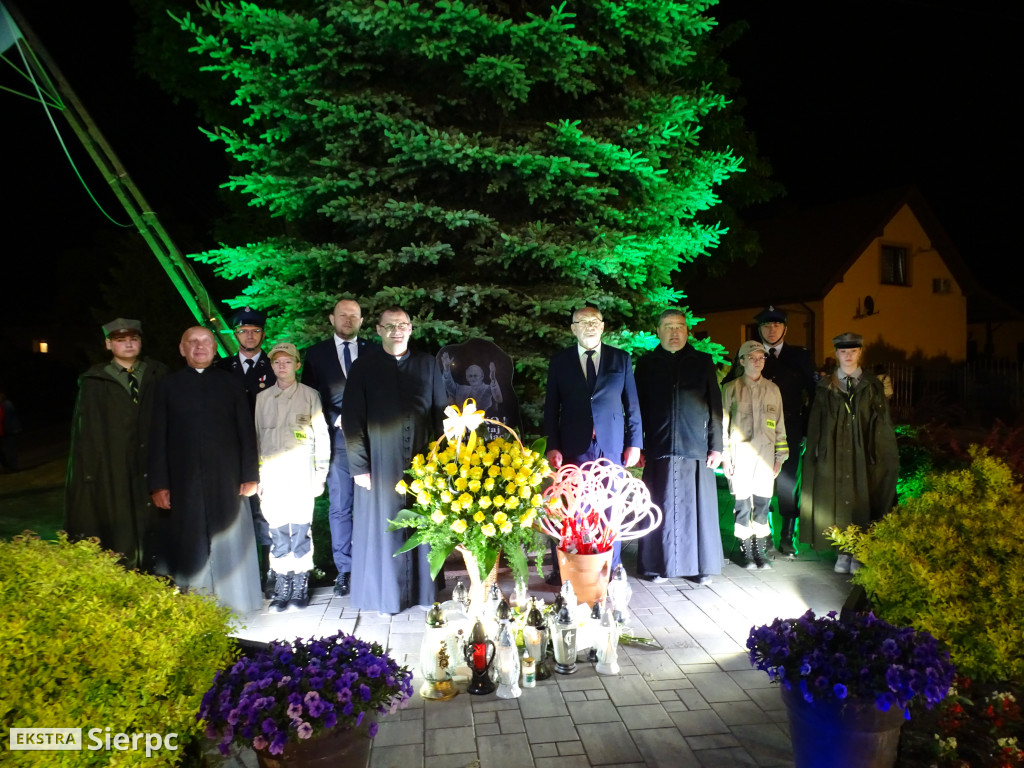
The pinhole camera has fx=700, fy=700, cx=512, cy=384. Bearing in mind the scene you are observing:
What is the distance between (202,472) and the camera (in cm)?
554

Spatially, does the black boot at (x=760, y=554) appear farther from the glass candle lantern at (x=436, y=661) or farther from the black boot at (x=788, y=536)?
the glass candle lantern at (x=436, y=661)

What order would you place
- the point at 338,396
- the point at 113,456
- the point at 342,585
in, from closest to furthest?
the point at 113,456, the point at 342,585, the point at 338,396

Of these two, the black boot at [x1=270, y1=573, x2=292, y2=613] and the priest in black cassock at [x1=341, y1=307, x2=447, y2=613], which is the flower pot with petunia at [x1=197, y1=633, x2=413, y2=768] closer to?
the priest in black cassock at [x1=341, y1=307, x2=447, y2=613]

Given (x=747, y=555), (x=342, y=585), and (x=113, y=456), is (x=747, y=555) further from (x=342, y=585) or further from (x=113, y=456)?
(x=113, y=456)

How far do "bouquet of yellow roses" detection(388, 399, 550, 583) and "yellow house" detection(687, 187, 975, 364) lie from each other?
23.5m

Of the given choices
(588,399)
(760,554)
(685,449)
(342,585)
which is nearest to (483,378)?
(588,399)

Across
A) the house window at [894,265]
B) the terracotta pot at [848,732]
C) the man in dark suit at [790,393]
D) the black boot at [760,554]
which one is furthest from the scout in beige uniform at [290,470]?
the house window at [894,265]

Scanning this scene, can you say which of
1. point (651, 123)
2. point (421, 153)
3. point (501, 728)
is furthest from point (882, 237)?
point (501, 728)

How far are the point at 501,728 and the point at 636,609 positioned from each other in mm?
2187

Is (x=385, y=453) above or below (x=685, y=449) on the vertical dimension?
above

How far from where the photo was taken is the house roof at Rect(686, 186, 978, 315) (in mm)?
26172

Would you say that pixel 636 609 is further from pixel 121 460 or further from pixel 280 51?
pixel 280 51

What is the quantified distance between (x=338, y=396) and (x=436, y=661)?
288 cm

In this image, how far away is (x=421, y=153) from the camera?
21.7ft
